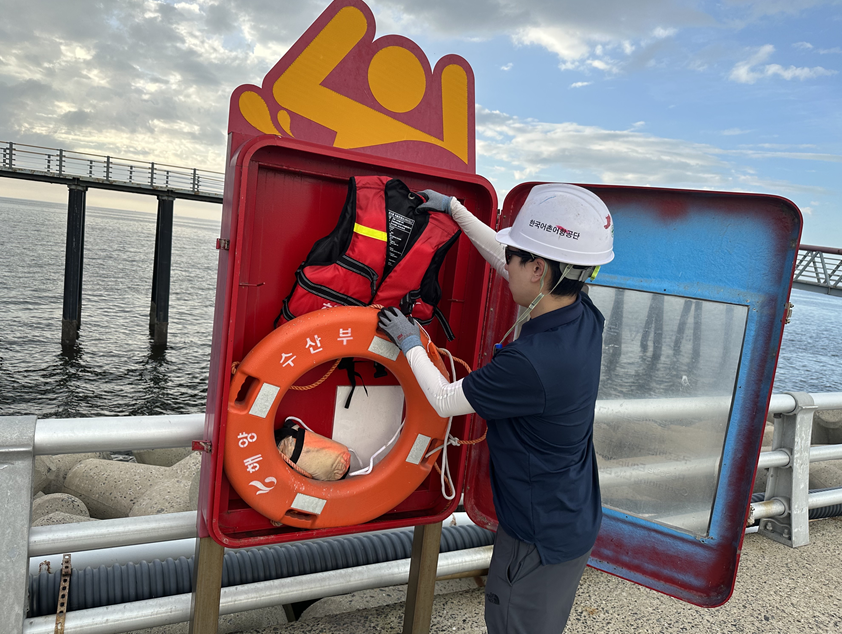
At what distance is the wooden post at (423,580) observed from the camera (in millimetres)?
1938

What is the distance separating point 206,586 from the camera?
1.62 meters

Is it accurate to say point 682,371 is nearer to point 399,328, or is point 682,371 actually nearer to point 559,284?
point 559,284

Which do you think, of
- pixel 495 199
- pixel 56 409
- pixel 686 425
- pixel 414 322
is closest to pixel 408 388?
pixel 414 322

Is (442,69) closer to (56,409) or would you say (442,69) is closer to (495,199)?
(495,199)

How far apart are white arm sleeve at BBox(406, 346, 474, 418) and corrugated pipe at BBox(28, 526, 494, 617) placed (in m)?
0.91

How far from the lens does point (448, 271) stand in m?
1.94

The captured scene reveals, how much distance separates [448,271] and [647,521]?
118 cm

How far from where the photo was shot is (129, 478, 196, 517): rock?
2828 millimetres

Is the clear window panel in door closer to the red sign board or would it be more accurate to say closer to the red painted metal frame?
the red sign board

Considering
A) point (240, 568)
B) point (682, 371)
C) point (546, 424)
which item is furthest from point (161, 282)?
point (546, 424)

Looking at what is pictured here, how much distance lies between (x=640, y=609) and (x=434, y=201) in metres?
1.73

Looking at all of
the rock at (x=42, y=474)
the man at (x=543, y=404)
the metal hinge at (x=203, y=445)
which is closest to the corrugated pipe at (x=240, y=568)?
the metal hinge at (x=203, y=445)

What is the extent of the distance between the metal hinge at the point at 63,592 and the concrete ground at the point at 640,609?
559 mm

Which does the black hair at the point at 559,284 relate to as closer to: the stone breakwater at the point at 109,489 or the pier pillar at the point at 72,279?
the stone breakwater at the point at 109,489
